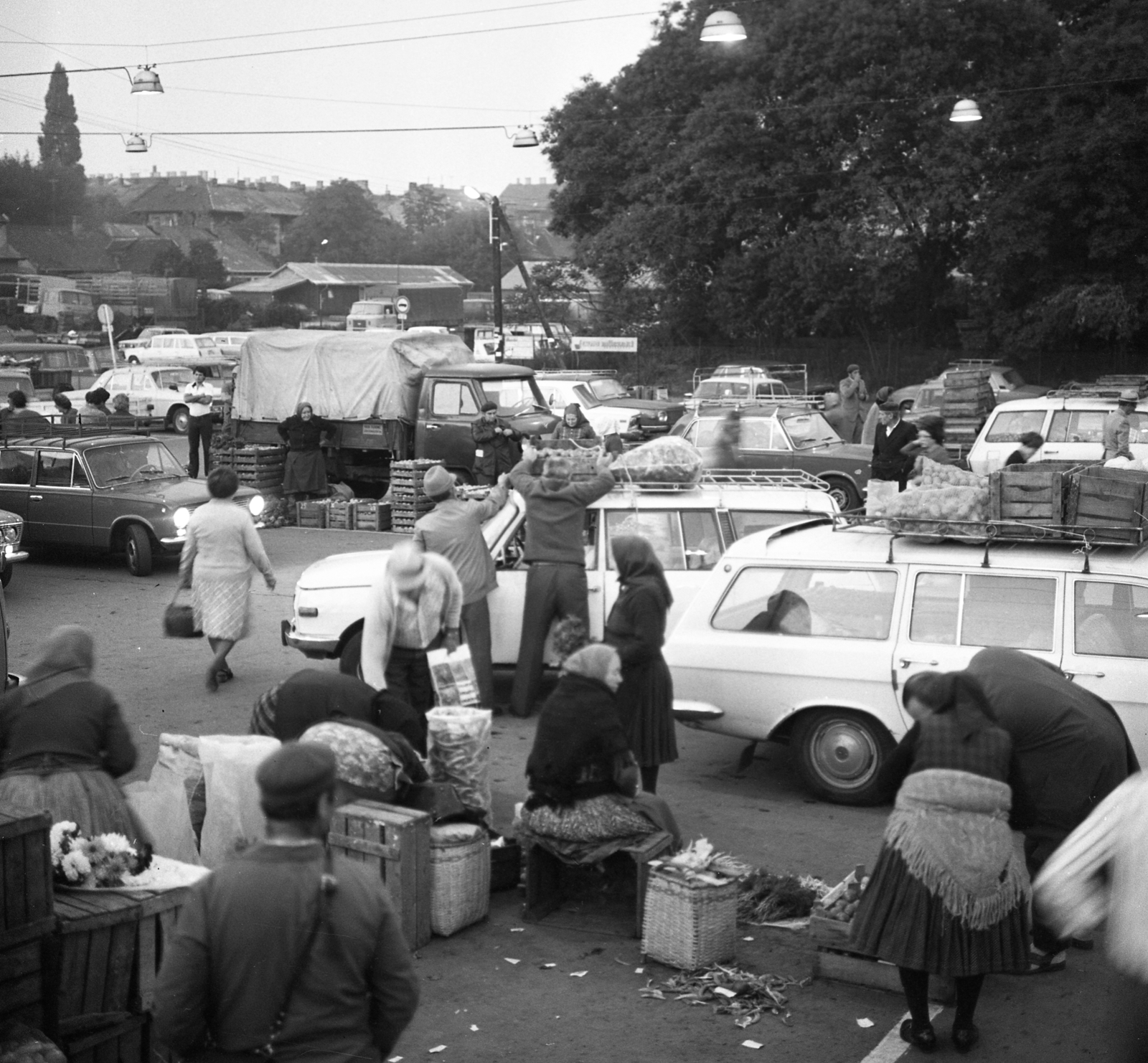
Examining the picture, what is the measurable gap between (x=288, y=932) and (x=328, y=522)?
16.9 m

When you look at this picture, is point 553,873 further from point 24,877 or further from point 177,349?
point 177,349

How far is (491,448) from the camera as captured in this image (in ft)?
61.2

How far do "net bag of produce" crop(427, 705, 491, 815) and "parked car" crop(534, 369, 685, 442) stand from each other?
18.6m

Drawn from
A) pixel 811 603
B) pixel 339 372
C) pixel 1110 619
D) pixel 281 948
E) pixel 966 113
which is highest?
pixel 966 113

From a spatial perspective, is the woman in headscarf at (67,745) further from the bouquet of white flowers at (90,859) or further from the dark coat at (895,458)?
the dark coat at (895,458)

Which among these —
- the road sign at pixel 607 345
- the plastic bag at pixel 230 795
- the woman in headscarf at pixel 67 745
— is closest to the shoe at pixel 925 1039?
the plastic bag at pixel 230 795

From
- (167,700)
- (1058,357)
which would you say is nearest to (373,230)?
(1058,357)

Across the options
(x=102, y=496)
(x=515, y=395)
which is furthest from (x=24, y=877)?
(x=515, y=395)

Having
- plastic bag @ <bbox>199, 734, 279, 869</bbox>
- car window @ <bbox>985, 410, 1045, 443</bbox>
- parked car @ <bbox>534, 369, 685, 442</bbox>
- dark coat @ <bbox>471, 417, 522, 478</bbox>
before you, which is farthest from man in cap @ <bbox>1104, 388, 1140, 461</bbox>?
plastic bag @ <bbox>199, 734, 279, 869</bbox>

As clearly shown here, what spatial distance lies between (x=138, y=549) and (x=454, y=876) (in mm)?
10675

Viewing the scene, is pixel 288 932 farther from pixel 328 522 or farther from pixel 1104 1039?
pixel 328 522

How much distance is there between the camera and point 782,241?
4059 centimetres

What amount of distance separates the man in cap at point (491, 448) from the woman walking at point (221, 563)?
8.22 metres

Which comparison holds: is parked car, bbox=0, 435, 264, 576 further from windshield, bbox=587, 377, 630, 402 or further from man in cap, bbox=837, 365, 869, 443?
windshield, bbox=587, 377, 630, 402
